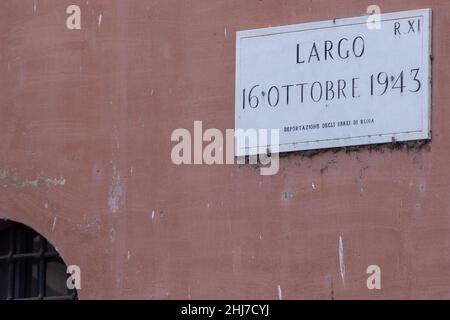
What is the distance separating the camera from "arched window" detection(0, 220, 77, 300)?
9055 millimetres

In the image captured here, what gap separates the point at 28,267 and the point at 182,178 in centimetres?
133

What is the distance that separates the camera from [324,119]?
8.05 metres

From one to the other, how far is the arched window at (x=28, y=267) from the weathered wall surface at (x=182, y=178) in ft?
0.84

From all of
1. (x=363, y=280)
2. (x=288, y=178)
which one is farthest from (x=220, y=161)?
(x=363, y=280)

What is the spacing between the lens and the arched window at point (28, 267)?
905cm

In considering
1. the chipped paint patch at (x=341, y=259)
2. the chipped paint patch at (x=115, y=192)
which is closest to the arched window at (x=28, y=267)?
the chipped paint patch at (x=115, y=192)

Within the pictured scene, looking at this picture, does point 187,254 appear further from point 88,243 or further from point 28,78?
point 28,78

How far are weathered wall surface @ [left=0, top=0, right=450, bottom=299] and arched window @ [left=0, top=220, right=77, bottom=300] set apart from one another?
0.25 metres

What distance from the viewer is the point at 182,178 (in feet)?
27.7

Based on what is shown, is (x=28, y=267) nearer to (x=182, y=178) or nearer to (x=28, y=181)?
(x=28, y=181)

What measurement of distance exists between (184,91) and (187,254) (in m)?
0.91

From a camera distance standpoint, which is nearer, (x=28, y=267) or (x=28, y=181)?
(x=28, y=181)

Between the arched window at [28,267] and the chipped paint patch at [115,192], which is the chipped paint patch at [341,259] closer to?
the chipped paint patch at [115,192]

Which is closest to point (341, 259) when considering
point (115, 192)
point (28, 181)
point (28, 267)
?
point (115, 192)
